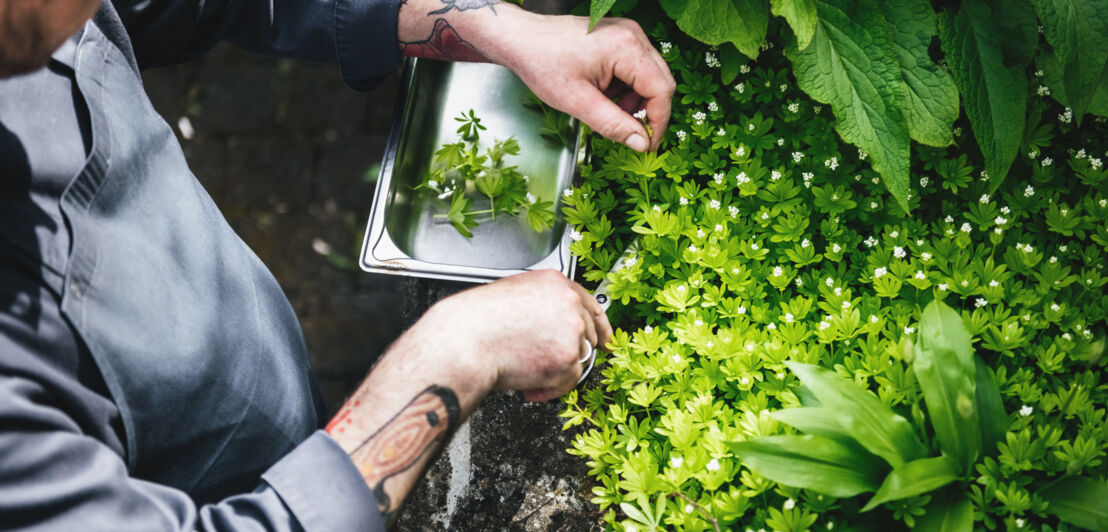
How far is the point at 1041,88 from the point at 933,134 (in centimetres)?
27

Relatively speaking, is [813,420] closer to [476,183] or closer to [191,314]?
[476,183]

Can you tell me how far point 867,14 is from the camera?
118cm

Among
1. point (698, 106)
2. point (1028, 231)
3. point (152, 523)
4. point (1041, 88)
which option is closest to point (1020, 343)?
point (1028, 231)

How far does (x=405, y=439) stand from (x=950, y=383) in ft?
2.45

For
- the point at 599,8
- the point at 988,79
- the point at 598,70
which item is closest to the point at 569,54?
the point at 598,70

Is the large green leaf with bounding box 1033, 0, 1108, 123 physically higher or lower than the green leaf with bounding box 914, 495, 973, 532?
higher

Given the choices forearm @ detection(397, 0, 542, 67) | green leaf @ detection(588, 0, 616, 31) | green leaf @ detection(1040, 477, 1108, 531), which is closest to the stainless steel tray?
forearm @ detection(397, 0, 542, 67)

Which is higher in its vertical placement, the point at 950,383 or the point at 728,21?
the point at 728,21

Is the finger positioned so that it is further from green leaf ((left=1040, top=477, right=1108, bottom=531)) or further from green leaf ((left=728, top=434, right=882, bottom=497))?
green leaf ((left=1040, top=477, right=1108, bottom=531))

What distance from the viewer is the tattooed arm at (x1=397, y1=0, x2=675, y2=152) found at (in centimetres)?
124

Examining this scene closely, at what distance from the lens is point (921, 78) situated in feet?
3.88

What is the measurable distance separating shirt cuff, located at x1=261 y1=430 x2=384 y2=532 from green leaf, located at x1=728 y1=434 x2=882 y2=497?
495 millimetres

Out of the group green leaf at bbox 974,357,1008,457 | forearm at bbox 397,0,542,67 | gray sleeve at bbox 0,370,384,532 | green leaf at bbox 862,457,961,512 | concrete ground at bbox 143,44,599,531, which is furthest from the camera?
concrete ground at bbox 143,44,599,531

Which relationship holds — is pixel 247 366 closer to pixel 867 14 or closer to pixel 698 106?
pixel 698 106
